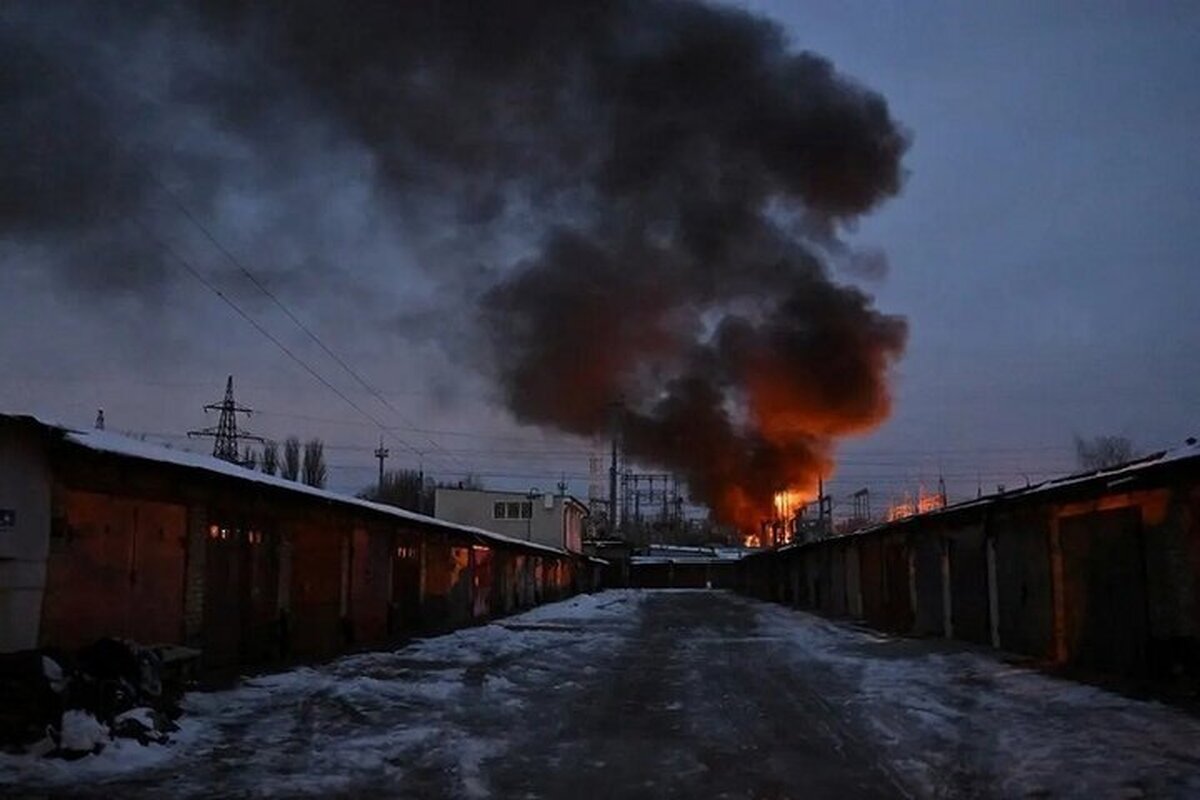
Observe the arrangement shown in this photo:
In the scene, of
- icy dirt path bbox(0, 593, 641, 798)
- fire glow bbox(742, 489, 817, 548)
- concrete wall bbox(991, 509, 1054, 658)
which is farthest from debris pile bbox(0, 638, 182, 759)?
fire glow bbox(742, 489, 817, 548)

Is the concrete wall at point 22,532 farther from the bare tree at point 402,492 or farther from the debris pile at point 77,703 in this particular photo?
the bare tree at point 402,492

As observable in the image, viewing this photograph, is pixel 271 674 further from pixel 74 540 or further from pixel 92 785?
pixel 92 785

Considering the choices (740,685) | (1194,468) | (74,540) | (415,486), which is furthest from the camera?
(415,486)

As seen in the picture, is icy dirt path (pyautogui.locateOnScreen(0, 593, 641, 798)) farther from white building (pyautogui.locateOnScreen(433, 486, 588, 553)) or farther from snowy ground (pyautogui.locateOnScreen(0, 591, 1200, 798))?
white building (pyautogui.locateOnScreen(433, 486, 588, 553))

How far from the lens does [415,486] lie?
107125 millimetres

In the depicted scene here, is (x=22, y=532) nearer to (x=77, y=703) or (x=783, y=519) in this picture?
(x=77, y=703)

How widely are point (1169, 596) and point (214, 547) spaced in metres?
12.9

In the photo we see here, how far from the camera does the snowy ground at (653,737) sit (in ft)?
27.5

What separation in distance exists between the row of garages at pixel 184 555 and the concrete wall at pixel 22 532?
0.01 m

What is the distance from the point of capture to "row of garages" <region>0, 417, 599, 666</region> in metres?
11.7

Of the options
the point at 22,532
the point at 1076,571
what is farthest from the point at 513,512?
the point at 22,532

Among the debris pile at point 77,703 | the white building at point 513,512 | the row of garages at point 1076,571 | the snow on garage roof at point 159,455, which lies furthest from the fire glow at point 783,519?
the debris pile at point 77,703

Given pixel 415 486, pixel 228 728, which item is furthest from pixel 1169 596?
pixel 415 486

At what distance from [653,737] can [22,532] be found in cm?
664
